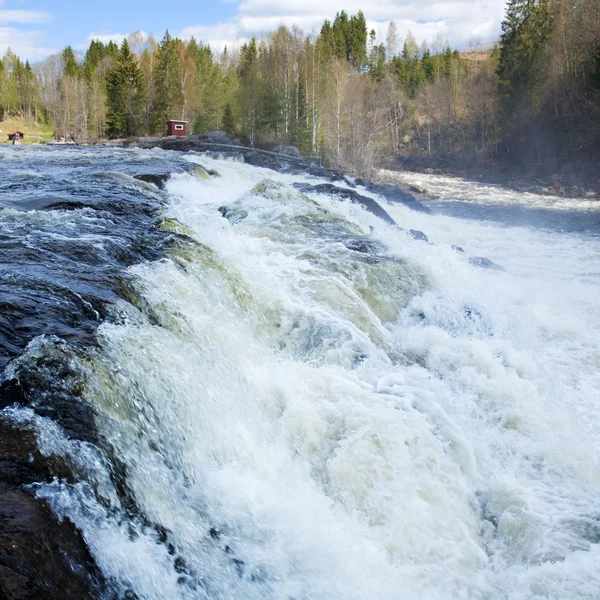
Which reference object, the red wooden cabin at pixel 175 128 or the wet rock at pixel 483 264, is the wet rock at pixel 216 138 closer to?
the red wooden cabin at pixel 175 128

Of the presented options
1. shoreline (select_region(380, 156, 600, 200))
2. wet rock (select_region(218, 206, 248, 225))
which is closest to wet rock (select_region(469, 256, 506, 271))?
wet rock (select_region(218, 206, 248, 225))

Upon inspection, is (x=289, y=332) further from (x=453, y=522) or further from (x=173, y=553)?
(x=173, y=553)

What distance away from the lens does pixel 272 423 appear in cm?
563

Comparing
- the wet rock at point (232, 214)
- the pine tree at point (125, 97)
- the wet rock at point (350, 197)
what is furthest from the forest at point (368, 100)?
the wet rock at point (232, 214)

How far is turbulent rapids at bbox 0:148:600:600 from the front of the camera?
376 centimetres

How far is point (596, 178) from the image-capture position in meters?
30.8

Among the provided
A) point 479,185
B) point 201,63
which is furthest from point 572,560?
point 201,63

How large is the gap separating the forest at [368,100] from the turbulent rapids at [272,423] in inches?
916

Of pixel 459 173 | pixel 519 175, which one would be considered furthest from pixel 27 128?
pixel 519 175

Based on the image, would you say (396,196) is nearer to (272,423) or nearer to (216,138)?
(216,138)

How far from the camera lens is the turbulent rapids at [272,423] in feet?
12.3

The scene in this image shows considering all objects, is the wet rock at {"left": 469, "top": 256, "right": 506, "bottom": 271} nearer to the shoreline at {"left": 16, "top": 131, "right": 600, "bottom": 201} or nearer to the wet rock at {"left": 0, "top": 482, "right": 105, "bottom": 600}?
the wet rock at {"left": 0, "top": 482, "right": 105, "bottom": 600}

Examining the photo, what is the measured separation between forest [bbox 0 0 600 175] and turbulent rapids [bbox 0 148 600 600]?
23.3 metres

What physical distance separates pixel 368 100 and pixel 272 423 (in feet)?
133
